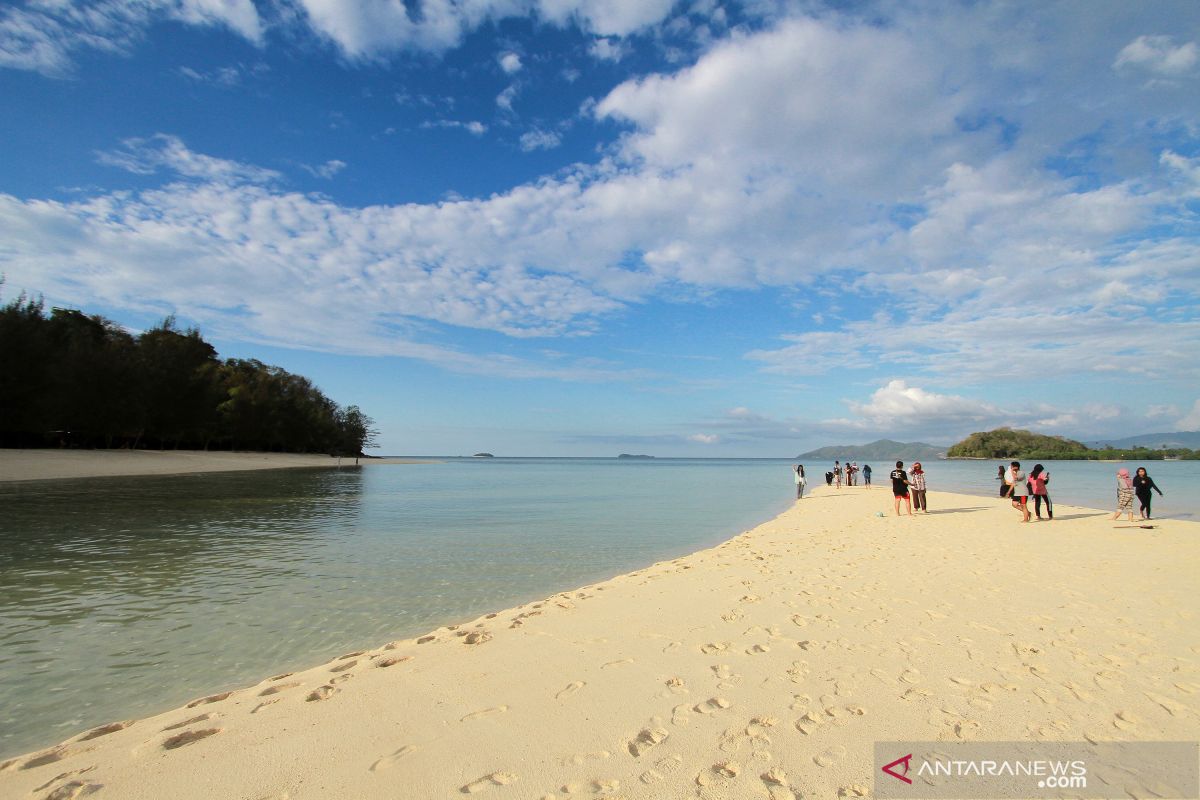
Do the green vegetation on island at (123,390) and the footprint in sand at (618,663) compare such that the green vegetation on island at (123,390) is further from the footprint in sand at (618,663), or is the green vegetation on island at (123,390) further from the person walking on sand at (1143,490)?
the person walking on sand at (1143,490)

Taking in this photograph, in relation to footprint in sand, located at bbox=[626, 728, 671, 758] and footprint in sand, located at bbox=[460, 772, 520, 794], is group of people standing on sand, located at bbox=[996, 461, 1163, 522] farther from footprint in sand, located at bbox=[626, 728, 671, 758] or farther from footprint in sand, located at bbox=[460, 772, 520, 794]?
footprint in sand, located at bbox=[460, 772, 520, 794]

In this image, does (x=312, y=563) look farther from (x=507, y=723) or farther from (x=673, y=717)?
(x=673, y=717)

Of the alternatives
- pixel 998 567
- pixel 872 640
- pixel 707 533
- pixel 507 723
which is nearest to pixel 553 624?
pixel 507 723

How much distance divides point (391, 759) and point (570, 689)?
1636 millimetres

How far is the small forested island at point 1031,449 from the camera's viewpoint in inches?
5576

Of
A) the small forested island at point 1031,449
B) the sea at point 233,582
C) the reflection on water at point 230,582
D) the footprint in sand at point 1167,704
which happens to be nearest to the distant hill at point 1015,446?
the small forested island at point 1031,449

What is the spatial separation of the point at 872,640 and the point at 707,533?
11.8m

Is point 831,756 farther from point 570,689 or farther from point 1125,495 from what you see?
point 1125,495

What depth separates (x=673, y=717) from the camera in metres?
4.16

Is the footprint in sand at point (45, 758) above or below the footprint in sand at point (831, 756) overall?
below

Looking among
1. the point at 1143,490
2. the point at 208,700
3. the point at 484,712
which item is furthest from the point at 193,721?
the point at 1143,490

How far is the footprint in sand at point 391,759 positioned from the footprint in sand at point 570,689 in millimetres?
1289

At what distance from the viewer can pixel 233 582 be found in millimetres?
9930

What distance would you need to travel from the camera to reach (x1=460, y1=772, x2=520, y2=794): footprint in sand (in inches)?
127
